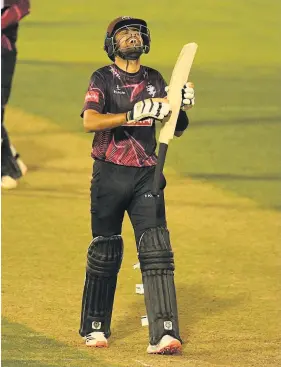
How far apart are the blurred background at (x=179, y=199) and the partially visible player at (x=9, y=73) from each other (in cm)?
17

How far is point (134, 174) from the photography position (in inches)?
504

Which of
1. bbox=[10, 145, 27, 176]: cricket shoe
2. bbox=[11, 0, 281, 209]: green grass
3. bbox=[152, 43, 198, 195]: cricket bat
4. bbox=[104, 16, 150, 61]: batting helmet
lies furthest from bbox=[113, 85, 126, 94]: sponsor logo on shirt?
bbox=[10, 145, 27, 176]: cricket shoe

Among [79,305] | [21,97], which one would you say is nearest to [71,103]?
[21,97]

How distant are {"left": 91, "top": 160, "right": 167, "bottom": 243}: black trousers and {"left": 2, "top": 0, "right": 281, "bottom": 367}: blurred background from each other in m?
1.01

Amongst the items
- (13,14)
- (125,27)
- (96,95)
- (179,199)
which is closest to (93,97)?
(96,95)

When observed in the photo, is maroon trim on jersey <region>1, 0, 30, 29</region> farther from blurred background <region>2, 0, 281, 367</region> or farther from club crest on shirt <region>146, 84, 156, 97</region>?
club crest on shirt <region>146, 84, 156, 97</region>

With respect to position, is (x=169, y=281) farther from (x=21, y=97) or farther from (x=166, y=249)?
(x=21, y=97)

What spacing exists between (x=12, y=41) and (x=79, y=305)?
236 inches

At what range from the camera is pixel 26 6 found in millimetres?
20297

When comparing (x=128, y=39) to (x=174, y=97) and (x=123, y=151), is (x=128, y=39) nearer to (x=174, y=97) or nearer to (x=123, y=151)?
(x=174, y=97)

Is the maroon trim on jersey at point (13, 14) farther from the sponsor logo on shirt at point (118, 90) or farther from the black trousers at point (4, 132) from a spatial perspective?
the sponsor logo on shirt at point (118, 90)

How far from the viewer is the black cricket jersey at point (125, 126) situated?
1277cm

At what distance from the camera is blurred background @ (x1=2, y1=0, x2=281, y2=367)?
13406 mm

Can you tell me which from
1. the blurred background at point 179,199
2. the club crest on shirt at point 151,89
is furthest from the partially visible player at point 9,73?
the club crest on shirt at point 151,89
